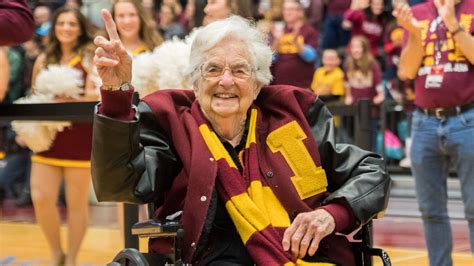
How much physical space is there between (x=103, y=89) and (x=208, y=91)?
490 millimetres

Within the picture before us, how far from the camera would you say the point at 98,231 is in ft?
26.4

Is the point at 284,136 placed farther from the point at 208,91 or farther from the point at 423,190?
the point at 423,190

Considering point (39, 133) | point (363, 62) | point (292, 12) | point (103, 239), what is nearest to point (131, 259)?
point (39, 133)

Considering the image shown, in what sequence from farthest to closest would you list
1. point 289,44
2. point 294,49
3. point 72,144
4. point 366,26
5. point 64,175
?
point 366,26 → point 289,44 → point 294,49 → point 64,175 → point 72,144

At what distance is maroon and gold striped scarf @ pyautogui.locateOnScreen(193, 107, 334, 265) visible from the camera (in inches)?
139

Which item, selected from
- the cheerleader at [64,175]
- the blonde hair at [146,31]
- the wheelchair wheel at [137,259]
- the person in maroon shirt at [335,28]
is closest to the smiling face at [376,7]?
the person in maroon shirt at [335,28]

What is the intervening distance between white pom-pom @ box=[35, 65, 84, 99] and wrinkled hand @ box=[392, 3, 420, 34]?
2.28 metres

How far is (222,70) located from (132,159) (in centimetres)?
51

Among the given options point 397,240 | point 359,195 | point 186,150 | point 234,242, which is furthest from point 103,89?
point 397,240

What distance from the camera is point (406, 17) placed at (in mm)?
5055

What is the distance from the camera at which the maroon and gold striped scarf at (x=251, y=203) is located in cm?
354

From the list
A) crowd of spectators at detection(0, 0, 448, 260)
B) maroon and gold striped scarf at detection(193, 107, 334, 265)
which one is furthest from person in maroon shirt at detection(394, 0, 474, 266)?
maroon and gold striped scarf at detection(193, 107, 334, 265)

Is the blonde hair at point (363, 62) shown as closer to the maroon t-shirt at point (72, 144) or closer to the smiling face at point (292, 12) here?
the smiling face at point (292, 12)

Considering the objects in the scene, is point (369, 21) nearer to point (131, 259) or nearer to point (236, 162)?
point (236, 162)
